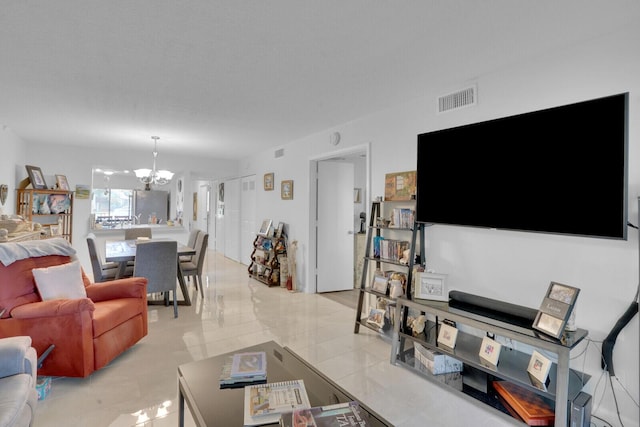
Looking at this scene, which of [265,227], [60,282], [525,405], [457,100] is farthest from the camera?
[265,227]

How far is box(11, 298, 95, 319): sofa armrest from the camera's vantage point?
2242 mm

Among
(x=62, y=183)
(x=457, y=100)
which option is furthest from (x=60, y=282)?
(x=62, y=183)

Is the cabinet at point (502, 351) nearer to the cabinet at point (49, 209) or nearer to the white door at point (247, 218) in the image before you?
the white door at point (247, 218)

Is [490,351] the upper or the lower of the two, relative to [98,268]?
lower

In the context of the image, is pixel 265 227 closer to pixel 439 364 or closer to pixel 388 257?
pixel 388 257

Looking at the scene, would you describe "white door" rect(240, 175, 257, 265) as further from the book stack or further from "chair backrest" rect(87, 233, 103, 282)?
the book stack

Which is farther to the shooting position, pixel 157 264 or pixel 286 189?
pixel 286 189

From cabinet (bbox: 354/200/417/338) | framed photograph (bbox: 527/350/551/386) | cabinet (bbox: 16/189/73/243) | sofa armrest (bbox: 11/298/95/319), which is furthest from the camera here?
cabinet (bbox: 16/189/73/243)

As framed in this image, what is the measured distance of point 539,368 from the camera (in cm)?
194

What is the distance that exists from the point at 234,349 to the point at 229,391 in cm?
142

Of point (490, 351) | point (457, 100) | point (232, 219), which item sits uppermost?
point (457, 100)

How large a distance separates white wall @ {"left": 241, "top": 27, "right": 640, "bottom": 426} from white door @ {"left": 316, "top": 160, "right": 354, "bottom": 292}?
1.63 m

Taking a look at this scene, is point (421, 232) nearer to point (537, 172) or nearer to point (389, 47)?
A: point (537, 172)

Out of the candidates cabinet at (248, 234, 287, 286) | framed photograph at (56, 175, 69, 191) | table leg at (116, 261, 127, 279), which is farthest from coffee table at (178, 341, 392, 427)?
framed photograph at (56, 175, 69, 191)
